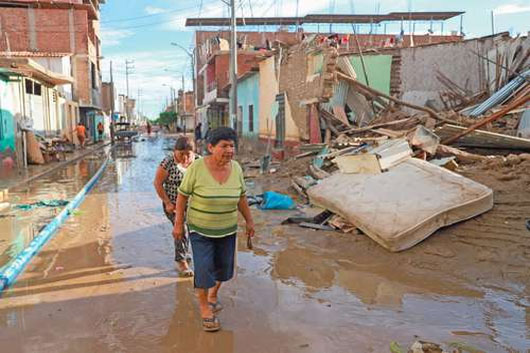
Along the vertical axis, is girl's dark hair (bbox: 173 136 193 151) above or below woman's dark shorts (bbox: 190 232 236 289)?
above

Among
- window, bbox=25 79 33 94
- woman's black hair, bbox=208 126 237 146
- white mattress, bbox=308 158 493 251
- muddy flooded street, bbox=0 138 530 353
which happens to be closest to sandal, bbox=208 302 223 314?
muddy flooded street, bbox=0 138 530 353

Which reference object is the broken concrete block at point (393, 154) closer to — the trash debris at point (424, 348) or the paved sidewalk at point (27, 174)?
the trash debris at point (424, 348)

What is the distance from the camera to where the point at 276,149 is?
1902 cm

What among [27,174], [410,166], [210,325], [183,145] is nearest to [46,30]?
[27,174]

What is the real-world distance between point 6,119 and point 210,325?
14.7 metres

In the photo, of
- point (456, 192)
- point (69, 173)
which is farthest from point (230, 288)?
point (69, 173)

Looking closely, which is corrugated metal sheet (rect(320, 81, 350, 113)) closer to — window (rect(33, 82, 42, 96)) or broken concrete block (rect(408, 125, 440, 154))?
broken concrete block (rect(408, 125, 440, 154))

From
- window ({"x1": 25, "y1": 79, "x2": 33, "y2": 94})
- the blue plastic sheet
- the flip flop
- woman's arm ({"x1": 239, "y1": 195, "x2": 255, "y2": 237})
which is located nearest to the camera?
woman's arm ({"x1": 239, "y1": 195, "x2": 255, "y2": 237})

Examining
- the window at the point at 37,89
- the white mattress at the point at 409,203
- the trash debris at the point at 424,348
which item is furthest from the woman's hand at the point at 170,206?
the window at the point at 37,89

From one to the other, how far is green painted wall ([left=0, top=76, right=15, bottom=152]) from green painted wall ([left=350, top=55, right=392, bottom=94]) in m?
11.4

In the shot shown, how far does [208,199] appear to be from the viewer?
13.0 feet

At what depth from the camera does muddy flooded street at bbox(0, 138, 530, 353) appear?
12.8 ft

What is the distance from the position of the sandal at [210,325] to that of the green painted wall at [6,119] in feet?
44.8

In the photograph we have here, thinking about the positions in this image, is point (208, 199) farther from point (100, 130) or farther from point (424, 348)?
point (100, 130)
